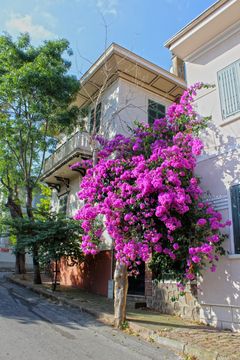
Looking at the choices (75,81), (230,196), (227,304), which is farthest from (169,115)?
(75,81)

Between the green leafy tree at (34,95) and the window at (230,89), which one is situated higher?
the green leafy tree at (34,95)

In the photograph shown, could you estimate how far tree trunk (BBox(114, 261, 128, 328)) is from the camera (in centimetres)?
720

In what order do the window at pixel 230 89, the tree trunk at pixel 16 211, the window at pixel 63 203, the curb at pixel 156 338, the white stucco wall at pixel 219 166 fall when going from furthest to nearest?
the tree trunk at pixel 16 211 → the window at pixel 63 203 → the window at pixel 230 89 → the white stucco wall at pixel 219 166 → the curb at pixel 156 338

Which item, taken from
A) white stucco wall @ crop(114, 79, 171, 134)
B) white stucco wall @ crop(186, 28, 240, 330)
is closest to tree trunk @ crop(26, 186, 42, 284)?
white stucco wall @ crop(114, 79, 171, 134)

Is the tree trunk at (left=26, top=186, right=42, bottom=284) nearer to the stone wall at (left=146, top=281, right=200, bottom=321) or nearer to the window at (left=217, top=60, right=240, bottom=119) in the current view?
the stone wall at (left=146, top=281, right=200, bottom=321)

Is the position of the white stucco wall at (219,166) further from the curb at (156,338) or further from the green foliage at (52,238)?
the green foliage at (52,238)

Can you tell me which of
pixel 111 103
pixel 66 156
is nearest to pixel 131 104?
pixel 111 103

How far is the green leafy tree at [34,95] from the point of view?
1284cm

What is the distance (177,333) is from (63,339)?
224cm

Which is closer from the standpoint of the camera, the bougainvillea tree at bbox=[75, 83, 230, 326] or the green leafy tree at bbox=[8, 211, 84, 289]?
the bougainvillea tree at bbox=[75, 83, 230, 326]

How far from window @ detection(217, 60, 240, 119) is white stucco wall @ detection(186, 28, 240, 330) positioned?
137mm

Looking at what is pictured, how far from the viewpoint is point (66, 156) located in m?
14.1

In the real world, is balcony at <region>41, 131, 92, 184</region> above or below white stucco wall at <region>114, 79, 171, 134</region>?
below

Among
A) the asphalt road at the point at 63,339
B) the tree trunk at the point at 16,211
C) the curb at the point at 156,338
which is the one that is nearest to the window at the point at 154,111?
the curb at the point at 156,338
